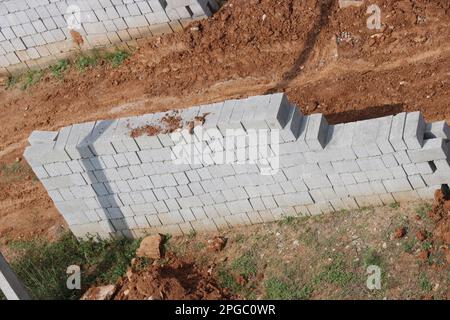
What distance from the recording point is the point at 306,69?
43.8 feet

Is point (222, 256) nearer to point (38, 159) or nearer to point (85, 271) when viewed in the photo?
point (85, 271)

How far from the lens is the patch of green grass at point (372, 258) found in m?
9.62

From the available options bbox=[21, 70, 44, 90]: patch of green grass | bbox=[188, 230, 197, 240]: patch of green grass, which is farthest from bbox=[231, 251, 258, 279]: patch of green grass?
bbox=[21, 70, 44, 90]: patch of green grass

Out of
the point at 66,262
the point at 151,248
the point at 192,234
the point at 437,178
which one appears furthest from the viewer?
the point at 66,262

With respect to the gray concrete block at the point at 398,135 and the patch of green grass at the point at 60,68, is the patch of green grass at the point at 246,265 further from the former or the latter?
the patch of green grass at the point at 60,68

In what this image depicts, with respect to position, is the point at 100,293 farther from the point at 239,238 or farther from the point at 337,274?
the point at 337,274

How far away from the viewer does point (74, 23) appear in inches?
610

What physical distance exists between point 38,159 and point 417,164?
15.5 ft

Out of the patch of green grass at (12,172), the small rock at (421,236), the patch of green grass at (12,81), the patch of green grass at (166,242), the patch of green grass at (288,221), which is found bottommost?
the small rock at (421,236)

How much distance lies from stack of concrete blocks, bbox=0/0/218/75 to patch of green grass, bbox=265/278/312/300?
6040mm

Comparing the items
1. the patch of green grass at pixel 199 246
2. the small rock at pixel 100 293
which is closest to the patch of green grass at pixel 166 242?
the patch of green grass at pixel 199 246

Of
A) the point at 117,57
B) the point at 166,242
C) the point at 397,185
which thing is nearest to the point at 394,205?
the point at 397,185

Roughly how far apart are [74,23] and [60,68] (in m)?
0.90

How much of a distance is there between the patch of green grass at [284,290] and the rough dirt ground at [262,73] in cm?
295
